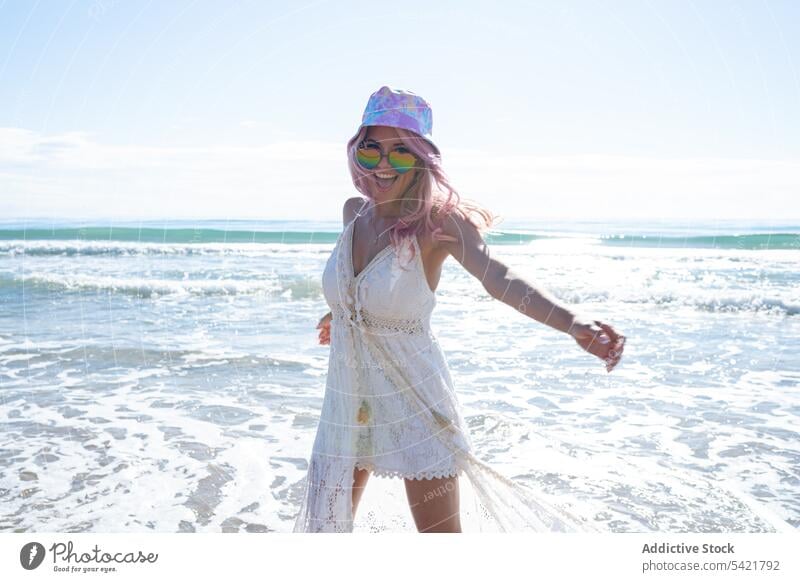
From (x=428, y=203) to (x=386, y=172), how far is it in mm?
206

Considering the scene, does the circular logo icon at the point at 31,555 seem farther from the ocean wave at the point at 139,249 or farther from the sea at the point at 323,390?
the ocean wave at the point at 139,249

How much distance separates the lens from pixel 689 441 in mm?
5668

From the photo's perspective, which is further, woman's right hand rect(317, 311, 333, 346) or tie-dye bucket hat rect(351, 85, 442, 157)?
woman's right hand rect(317, 311, 333, 346)

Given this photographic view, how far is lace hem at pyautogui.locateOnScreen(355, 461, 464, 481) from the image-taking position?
9.18 feet

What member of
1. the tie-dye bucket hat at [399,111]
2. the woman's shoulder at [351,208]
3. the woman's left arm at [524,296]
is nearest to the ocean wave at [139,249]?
the woman's shoulder at [351,208]

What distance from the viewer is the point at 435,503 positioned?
2867 mm

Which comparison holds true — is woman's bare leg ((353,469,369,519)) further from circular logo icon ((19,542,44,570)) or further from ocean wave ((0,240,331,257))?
ocean wave ((0,240,331,257))

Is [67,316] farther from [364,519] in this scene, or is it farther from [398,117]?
[398,117]

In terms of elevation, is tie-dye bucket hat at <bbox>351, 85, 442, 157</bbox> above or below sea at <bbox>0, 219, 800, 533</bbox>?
above

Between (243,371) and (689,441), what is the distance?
4274 mm

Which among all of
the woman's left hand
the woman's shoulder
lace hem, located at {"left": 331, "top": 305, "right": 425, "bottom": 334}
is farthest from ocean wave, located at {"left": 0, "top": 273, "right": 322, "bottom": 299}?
the woman's left hand

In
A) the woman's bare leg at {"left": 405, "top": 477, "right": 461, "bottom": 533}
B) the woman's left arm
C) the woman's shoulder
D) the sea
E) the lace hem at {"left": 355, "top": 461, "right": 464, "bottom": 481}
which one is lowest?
the sea

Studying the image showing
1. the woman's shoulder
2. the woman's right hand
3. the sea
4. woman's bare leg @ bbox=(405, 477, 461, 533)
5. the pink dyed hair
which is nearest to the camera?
the pink dyed hair

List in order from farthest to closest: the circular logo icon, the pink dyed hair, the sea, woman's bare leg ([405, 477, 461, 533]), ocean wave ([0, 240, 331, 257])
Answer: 1. ocean wave ([0, 240, 331, 257])
2. the sea
3. the circular logo icon
4. woman's bare leg ([405, 477, 461, 533])
5. the pink dyed hair
